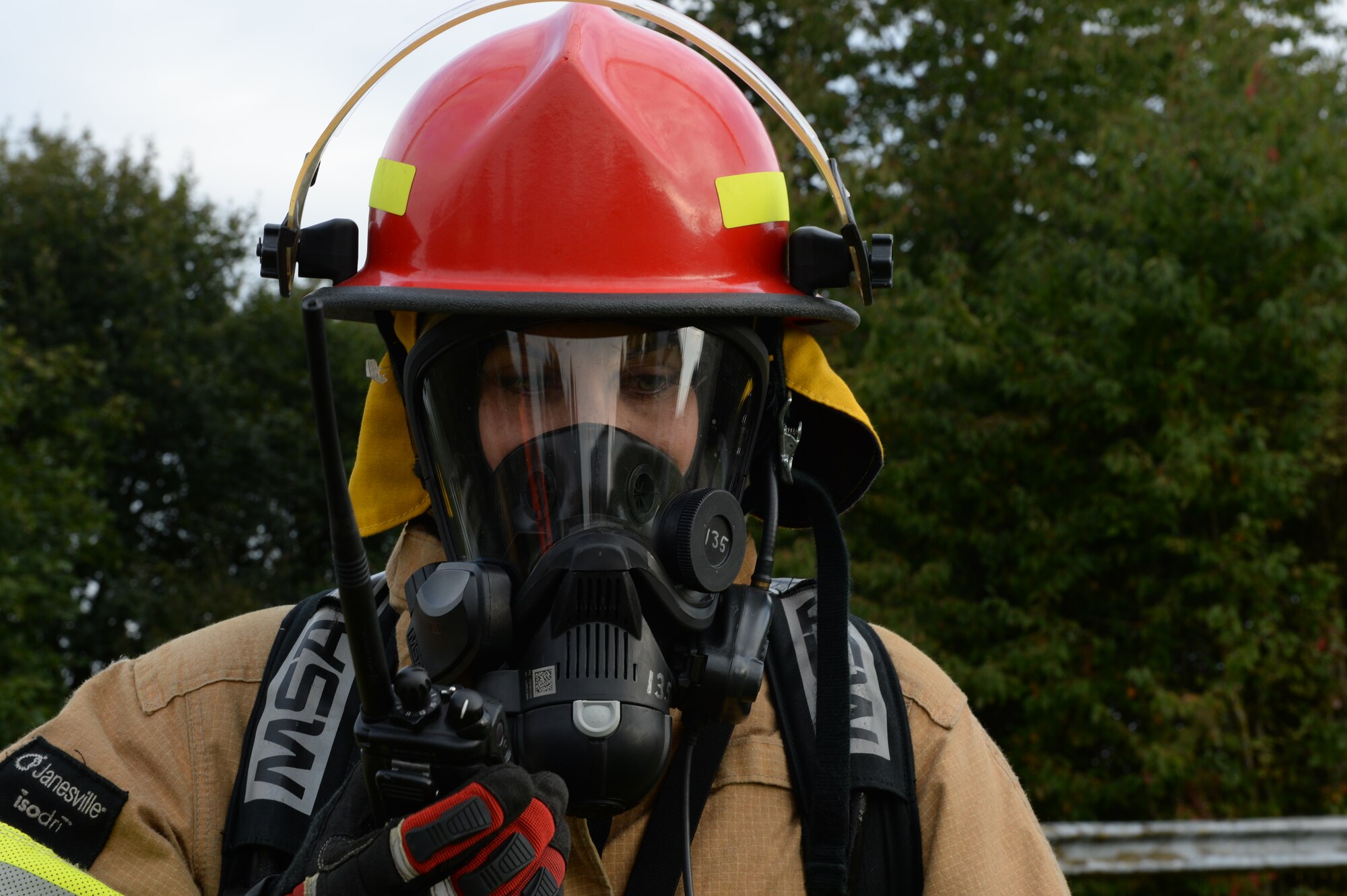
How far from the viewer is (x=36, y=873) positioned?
1.28 metres

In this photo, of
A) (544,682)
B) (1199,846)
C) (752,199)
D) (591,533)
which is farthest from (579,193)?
(1199,846)

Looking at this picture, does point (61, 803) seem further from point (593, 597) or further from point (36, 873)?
point (593, 597)

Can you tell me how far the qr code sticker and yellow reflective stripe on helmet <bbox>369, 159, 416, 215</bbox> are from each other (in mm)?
755

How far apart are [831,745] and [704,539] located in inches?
13.0

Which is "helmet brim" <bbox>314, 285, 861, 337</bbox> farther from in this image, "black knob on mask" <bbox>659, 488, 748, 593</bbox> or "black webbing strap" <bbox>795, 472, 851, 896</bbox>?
"black webbing strap" <bbox>795, 472, 851, 896</bbox>

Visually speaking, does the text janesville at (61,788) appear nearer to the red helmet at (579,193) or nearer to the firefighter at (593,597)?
the firefighter at (593,597)

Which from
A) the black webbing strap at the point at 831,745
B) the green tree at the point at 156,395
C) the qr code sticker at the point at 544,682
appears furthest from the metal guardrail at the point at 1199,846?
the green tree at the point at 156,395

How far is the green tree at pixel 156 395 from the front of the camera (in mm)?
19719

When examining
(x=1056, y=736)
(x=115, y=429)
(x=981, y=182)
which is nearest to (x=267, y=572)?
(x=115, y=429)

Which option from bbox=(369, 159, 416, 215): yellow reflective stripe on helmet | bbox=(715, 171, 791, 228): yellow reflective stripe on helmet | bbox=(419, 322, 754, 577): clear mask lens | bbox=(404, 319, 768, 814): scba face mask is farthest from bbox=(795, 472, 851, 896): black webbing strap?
bbox=(369, 159, 416, 215): yellow reflective stripe on helmet

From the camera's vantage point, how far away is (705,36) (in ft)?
6.51

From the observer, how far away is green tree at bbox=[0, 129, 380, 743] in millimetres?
19719

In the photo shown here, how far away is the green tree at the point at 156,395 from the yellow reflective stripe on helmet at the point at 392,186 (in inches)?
649

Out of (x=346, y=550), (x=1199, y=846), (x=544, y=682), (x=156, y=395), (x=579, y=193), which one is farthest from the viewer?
(x=156, y=395)
